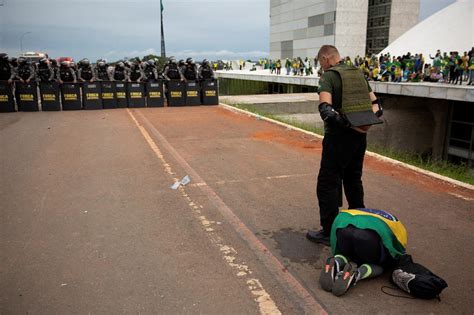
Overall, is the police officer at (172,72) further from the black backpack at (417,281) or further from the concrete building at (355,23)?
the concrete building at (355,23)

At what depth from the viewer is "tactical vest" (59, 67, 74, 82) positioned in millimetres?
17172

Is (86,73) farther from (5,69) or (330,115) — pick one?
(330,115)

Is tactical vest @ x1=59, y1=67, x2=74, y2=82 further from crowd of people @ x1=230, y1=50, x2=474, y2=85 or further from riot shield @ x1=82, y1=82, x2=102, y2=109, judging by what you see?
crowd of people @ x1=230, y1=50, x2=474, y2=85

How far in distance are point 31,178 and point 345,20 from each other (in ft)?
181

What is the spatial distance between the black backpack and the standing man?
0.99 m

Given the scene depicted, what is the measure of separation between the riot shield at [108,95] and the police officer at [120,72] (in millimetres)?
444

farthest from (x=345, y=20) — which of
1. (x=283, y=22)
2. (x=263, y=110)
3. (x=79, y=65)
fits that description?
(x=79, y=65)

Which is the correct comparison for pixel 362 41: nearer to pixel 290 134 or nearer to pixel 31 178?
pixel 290 134

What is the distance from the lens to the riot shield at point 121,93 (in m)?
17.9

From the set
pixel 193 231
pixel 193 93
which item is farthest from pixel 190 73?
pixel 193 231

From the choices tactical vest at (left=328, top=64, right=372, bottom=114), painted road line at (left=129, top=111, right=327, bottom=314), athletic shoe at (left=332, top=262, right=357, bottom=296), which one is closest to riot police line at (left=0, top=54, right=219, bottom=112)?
painted road line at (left=129, top=111, right=327, bottom=314)

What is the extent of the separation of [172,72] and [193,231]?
14655mm

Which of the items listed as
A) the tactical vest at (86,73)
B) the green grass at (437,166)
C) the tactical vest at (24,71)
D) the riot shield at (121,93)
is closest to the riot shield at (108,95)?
the riot shield at (121,93)

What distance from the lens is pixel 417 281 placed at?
3318mm
